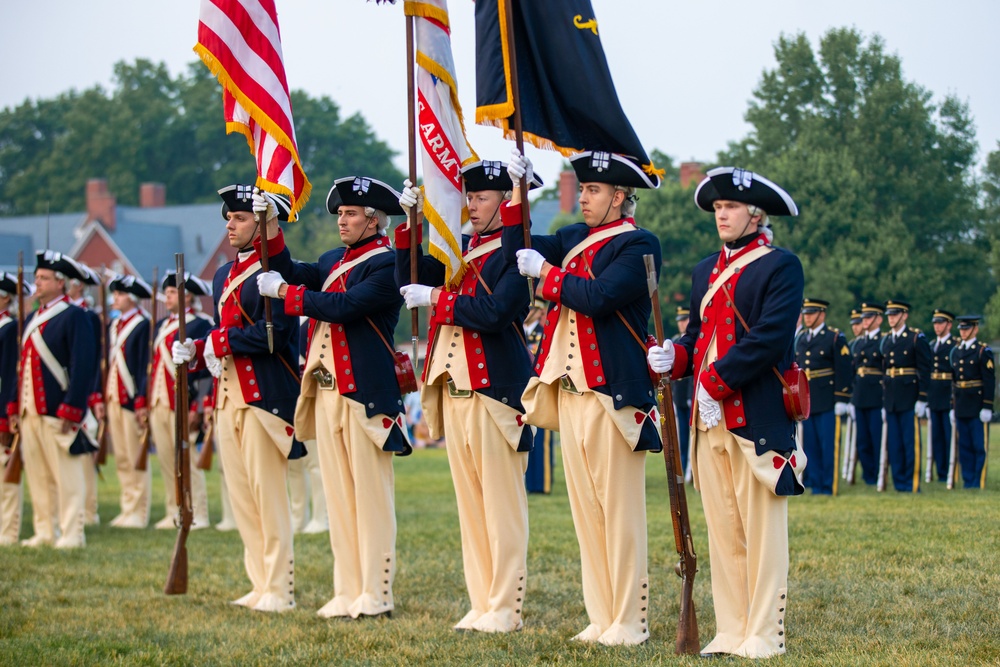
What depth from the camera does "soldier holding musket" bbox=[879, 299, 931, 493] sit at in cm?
1505

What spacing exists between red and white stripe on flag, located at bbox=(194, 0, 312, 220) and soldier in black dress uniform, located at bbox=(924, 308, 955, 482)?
9984 millimetres

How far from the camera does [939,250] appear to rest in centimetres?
3591

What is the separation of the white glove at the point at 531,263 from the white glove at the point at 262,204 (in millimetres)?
2116

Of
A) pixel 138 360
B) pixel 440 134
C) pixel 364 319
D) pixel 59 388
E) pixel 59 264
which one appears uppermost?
pixel 440 134

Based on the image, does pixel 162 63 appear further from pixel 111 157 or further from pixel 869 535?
pixel 869 535

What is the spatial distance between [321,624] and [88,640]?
130 cm

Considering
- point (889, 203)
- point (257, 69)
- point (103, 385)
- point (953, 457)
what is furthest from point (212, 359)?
point (889, 203)

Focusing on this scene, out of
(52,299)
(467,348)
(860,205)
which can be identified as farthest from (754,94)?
(467,348)

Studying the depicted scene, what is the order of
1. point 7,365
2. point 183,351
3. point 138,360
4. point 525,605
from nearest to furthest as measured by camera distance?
point 525,605, point 183,351, point 7,365, point 138,360

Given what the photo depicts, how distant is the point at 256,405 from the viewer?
8.40 metres

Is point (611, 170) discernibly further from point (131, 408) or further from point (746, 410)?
point (131, 408)

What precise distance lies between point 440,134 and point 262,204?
1.29m

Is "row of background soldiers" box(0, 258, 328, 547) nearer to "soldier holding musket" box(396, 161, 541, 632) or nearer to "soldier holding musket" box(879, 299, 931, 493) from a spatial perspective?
"soldier holding musket" box(396, 161, 541, 632)

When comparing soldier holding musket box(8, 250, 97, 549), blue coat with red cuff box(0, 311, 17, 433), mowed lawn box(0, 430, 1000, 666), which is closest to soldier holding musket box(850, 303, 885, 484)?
mowed lawn box(0, 430, 1000, 666)
